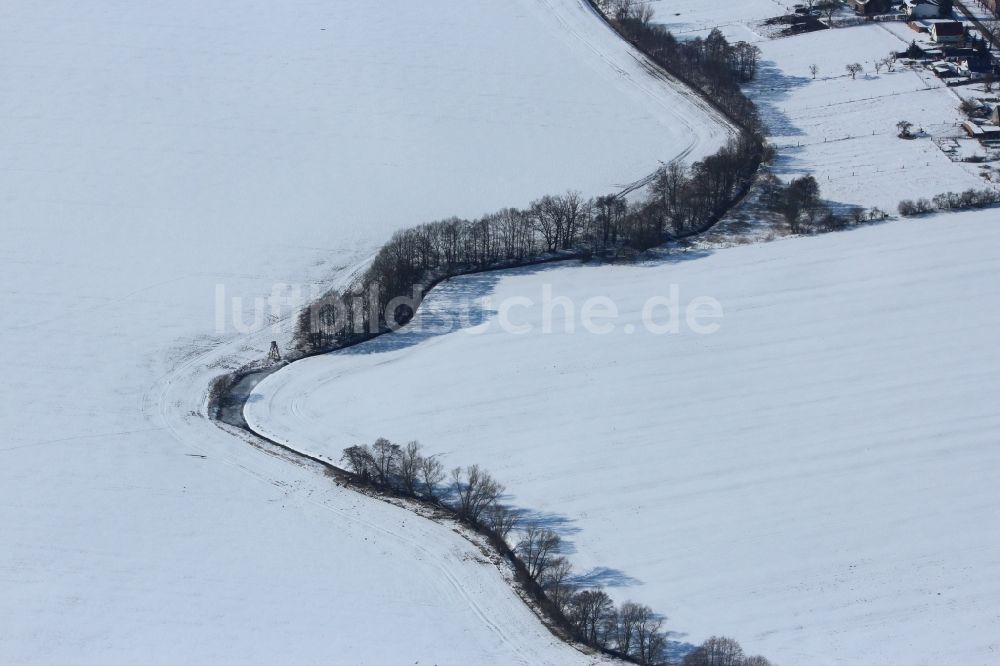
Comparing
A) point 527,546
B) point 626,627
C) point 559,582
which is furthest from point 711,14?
point 626,627

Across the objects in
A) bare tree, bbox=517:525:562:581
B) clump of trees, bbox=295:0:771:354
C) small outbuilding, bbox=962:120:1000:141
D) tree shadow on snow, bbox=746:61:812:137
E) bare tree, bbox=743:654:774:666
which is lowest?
bare tree, bbox=743:654:774:666

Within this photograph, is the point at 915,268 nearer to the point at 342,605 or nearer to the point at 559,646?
the point at 559,646

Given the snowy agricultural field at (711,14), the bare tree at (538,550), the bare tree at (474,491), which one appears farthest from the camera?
the snowy agricultural field at (711,14)

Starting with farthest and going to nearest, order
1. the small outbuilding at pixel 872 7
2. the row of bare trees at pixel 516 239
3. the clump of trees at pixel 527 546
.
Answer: the small outbuilding at pixel 872 7 → the row of bare trees at pixel 516 239 → the clump of trees at pixel 527 546

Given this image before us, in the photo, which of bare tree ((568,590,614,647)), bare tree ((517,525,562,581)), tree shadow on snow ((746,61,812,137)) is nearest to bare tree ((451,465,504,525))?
bare tree ((517,525,562,581))

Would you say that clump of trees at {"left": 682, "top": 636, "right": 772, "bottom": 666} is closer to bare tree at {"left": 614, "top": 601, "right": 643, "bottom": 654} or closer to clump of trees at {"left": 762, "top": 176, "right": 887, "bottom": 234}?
bare tree at {"left": 614, "top": 601, "right": 643, "bottom": 654}

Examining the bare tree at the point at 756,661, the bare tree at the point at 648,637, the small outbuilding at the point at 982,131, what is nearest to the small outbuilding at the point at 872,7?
the small outbuilding at the point at 982,131

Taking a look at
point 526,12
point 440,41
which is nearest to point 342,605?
point 440,41

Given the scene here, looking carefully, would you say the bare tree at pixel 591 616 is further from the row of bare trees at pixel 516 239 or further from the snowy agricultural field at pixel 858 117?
the snowy agricultural field at pixel 858 117
